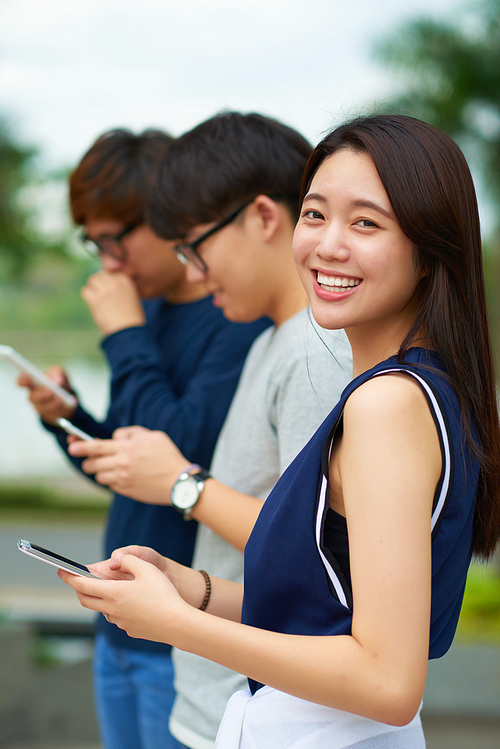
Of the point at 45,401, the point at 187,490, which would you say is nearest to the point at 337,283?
the point at 187,490

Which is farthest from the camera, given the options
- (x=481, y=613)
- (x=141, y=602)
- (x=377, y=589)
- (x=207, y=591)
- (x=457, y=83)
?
(x=457, y=83)

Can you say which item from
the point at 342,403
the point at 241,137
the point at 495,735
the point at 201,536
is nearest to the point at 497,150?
the point at 495,735

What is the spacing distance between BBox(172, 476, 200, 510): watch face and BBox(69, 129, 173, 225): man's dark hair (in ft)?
Answer: 2.44

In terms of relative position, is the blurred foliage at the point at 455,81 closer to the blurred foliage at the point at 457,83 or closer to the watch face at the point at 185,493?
the blurred foliage at the point at 457,83

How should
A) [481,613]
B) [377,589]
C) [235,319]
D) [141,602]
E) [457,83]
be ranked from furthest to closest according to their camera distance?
[457,83], [481,613], [235,319], [141,602], [377,589]

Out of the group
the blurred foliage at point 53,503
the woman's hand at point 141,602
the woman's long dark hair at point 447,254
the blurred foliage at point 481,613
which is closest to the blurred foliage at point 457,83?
the blurred foliage at point 481,613

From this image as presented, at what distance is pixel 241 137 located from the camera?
1323 mm

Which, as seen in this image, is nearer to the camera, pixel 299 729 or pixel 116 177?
pixel 299 729

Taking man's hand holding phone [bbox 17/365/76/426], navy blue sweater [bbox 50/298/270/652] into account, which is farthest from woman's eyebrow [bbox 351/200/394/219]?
man's hand holding phone [bbox 17/365/76/426]

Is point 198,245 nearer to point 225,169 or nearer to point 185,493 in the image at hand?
point 225,169

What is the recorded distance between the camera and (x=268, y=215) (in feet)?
4.21

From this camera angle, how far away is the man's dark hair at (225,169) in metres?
1.30

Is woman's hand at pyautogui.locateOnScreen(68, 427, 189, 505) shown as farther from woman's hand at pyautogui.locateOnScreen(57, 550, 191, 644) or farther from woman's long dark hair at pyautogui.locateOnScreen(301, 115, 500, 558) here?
woman's long dark hair at pyautogui.locateOnScreen(301, 115, 500, 558)

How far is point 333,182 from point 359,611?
19.6 inches
